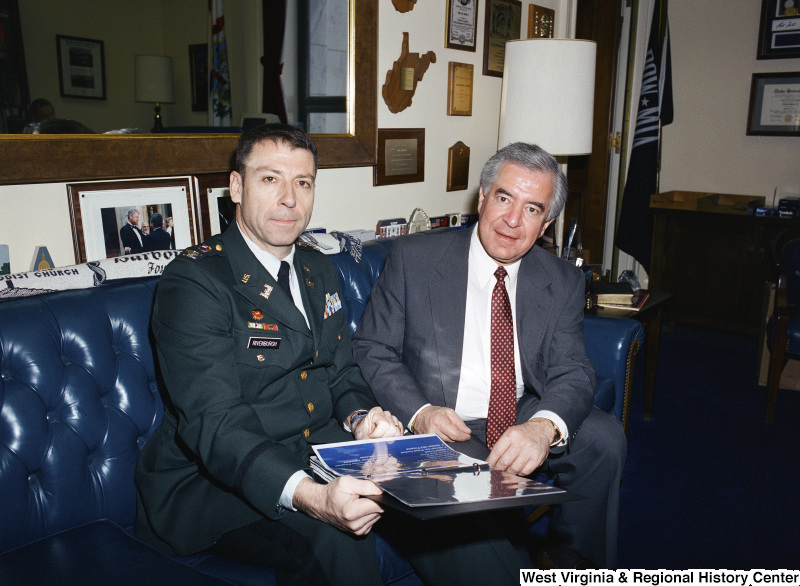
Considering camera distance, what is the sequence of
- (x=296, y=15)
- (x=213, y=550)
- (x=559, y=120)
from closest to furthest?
(x=213, y=550) → (x=296, y=15) → (x=559, y=120)

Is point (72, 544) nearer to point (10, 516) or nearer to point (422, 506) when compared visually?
point (10, 516)

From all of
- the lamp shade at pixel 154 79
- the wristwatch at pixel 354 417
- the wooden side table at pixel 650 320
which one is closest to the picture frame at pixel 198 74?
the lamp shade at pixel 154 79

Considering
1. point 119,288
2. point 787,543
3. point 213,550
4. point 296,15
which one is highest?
point 296,15

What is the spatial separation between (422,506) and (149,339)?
90cm

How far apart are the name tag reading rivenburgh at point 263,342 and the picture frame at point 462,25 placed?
1.89 meters

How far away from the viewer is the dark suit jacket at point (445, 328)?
184cm

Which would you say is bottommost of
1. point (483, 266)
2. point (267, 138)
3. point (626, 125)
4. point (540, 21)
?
point (483, 266)

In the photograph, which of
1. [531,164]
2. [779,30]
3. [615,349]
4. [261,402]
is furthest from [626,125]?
[261,402]

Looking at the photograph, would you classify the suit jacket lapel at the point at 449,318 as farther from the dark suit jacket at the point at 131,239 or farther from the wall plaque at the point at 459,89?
the wall plaque at the point at 459,89

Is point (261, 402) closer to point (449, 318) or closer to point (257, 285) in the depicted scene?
point (257, 285)

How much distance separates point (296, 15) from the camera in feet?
7.50

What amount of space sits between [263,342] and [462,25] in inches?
81.2

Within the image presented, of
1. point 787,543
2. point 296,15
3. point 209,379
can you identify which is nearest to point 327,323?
point 209,379

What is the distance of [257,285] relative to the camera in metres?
1.53
